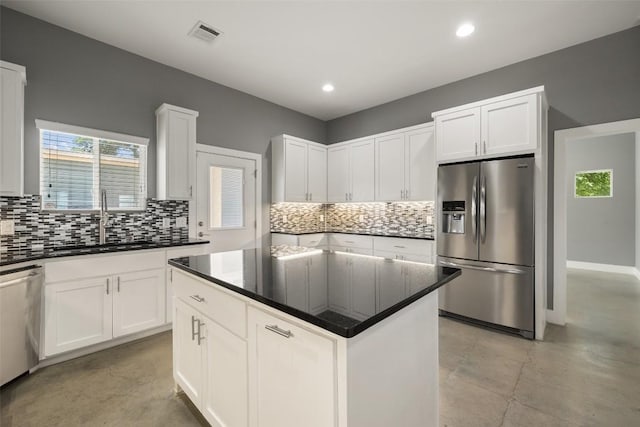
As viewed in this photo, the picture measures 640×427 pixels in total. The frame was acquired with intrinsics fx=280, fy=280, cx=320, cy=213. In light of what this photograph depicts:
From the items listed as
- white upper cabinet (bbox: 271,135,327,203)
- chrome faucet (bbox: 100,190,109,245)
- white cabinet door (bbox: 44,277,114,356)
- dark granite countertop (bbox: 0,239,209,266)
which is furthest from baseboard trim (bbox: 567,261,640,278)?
chrome faucet (bbox: 100,190,109,245)

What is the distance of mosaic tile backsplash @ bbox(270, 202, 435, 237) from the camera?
4316 millimetres

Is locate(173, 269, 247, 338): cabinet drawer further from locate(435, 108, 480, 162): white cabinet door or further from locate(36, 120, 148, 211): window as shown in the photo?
locate(435, 108, 480, 162): white cabinet door

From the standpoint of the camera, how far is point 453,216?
3.32 meters

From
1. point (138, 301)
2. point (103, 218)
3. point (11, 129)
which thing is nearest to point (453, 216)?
point (138, 301)

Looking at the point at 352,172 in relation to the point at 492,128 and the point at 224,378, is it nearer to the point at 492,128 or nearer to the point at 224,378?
the point at 492,128

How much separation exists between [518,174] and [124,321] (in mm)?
4173

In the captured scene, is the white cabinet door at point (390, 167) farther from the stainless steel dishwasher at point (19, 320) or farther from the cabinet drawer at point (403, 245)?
the stainless steel dishwasher at point (19, 320)

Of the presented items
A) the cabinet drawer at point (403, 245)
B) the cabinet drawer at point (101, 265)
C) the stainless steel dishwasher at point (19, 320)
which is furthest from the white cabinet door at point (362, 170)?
the stainless steel dishwasher at point (19, 320)

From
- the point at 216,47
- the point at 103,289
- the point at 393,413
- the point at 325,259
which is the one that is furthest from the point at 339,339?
the point at 216,47

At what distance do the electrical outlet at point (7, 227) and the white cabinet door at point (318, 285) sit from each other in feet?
8.74

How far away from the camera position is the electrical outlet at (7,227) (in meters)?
2.39

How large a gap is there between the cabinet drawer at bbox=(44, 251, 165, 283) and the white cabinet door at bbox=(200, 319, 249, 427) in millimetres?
1591

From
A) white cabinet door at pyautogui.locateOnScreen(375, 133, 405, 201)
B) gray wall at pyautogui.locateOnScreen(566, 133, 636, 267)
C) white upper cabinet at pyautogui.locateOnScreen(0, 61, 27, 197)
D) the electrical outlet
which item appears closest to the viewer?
white upper cabinet at pyautogui.locateOnScreen(0, 61, 27, 197)

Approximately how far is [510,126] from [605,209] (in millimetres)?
5012
